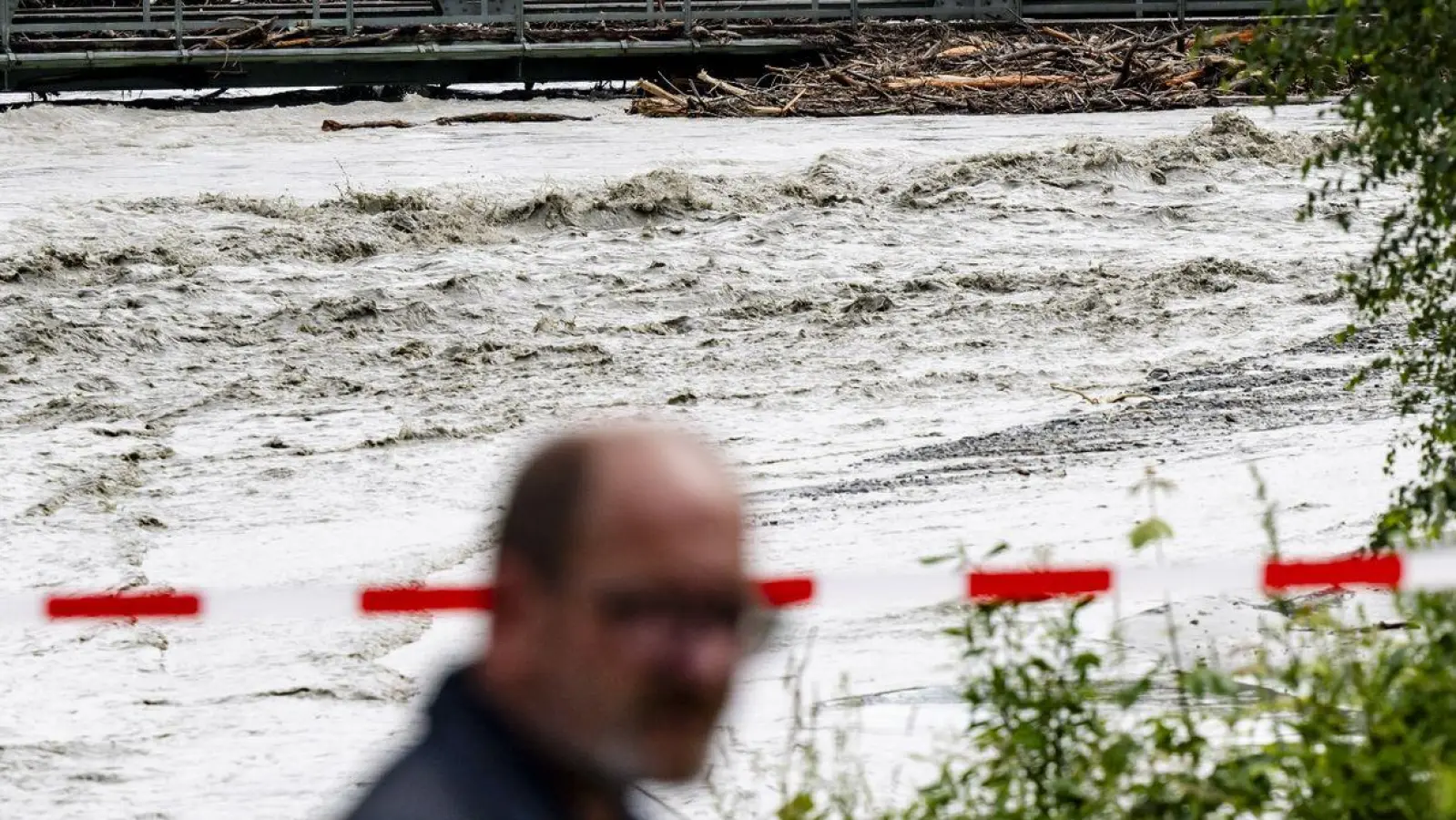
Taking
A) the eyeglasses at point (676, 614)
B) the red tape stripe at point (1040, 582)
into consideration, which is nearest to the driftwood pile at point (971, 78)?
the red tape stripe at point (1040, 582)

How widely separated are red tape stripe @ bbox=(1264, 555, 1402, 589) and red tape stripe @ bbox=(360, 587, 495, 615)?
1.75 metres

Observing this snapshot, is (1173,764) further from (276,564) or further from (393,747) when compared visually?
(276,564)

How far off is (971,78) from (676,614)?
26580mm

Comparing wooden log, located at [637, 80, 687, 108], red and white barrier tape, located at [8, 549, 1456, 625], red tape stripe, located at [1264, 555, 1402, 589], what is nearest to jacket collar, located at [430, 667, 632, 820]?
red and white barrier tape, located at [8, 549, 1456, 625]

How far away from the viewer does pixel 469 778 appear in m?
1.78

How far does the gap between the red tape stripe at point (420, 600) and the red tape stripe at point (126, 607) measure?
42cm

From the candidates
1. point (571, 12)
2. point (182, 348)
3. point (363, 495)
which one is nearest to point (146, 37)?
point (571, 12)

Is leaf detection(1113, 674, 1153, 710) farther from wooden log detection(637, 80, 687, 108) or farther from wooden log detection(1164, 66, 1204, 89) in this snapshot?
wooden log detection(1164, 66, 1204, 89)

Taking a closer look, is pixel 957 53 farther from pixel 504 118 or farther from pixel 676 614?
pixel 676 614

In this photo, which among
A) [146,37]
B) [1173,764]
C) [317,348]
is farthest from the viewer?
[146,37]

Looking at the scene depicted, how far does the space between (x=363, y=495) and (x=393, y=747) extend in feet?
13.1

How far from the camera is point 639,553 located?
1719 mm

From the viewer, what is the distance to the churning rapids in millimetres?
7055

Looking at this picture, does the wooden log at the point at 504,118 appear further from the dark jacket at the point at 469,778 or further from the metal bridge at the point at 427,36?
the dark jacket at the point at 469,778
